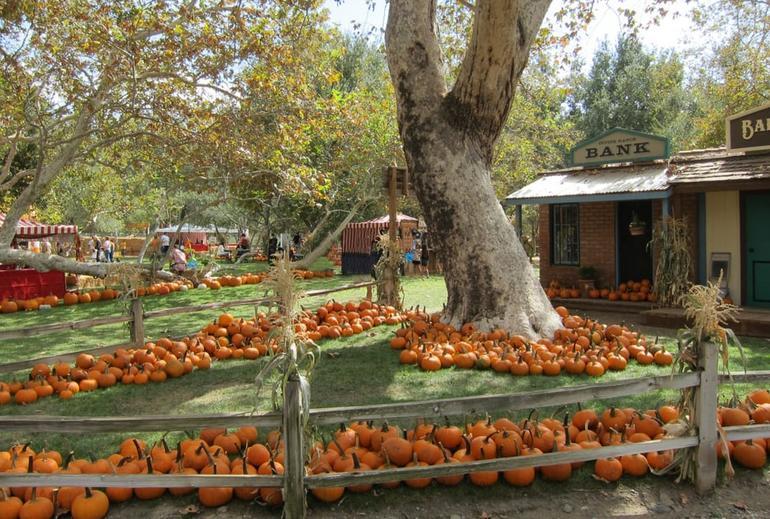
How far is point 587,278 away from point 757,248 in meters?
3.66

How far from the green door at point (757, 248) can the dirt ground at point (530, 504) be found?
9.17 meters

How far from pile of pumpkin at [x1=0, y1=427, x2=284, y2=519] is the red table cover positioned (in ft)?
42.6

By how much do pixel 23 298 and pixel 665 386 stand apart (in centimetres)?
1617

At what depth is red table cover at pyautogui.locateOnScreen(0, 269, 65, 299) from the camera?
15.0m

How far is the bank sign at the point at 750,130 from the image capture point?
37.1 feet

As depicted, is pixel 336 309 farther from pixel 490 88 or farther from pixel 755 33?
pixel 755 33

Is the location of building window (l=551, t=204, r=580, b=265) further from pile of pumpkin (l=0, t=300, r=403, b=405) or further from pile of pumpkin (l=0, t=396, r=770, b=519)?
pile of pumpkin (l=0, t=396, r=770, b=519)

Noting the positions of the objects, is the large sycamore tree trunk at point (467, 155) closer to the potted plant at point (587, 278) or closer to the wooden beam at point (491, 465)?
the wooden beam at point (491, 465)

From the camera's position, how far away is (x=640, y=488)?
13.2ft

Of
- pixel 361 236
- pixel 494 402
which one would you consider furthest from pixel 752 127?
pixel 361 236

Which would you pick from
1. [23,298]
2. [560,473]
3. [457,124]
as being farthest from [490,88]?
[23,298]

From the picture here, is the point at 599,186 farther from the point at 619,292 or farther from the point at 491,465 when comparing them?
the point at 491,465

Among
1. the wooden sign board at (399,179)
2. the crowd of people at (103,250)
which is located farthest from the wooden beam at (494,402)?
the crowd of people at (103,250)

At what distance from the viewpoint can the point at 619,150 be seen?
47.4 feet
